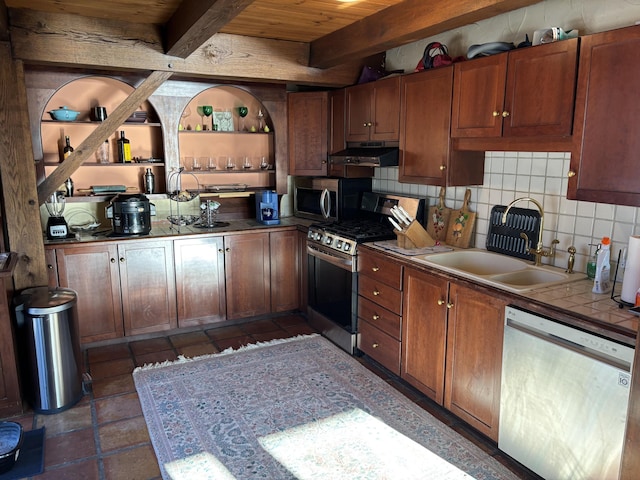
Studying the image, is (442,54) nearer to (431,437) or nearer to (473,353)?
(473,353)

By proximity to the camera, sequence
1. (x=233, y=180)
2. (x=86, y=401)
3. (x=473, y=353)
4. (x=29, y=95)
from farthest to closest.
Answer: (x=233, y=180) → (x=29, y=95) → (x=86, y=401) → (x=473, y=353)

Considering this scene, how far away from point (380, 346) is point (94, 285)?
7.16ft

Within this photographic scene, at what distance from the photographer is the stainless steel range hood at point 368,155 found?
11.4ft

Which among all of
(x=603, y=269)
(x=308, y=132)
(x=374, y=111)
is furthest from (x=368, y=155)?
(x=603, y=269)

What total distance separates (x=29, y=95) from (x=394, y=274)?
2.95 meters

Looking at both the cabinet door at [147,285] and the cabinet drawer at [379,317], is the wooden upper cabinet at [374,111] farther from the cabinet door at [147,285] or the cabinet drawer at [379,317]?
the cabinet door at [147,285]

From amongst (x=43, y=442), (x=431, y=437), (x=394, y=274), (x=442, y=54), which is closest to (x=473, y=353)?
(x=431, y=437)

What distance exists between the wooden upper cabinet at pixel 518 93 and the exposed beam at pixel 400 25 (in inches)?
9.9

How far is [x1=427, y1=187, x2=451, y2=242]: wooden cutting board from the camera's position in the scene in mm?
3424

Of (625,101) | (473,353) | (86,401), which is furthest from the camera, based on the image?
(86,401)

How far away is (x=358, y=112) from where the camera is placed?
3.87 meters

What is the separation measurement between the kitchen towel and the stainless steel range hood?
5.70ft

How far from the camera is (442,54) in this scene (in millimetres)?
Answer: 3098

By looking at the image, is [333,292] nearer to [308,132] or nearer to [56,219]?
[308,132]
